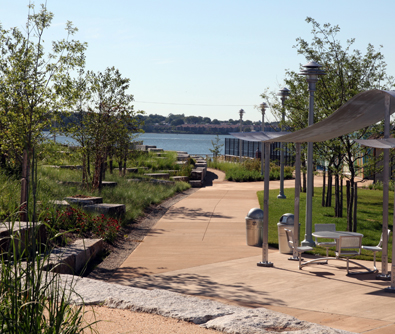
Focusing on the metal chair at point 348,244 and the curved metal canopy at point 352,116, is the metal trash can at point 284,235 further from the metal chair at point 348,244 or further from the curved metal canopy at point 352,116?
the curved metal canopy at point 352,116

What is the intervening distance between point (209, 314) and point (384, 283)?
3.61 metres

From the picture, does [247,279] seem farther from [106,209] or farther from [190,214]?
[190,214]

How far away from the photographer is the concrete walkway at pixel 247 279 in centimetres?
570

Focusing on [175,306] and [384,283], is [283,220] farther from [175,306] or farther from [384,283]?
[175,306]

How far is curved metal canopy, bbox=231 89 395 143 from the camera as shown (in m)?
7.29

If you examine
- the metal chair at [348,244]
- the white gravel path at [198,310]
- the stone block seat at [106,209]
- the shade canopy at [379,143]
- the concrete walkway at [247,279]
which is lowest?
the concrete walkway at [247,279]

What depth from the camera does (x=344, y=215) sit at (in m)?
13.8

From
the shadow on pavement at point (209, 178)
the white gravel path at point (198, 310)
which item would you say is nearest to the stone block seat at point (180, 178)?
the shadow on pavement at point (209, 178)

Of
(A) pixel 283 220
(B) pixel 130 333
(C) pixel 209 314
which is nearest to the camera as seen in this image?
(B) pixel 130 333

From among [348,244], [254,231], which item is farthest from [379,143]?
[254,231]

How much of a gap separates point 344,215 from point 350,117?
21.9 ft

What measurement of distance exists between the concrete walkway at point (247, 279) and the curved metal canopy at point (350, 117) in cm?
225

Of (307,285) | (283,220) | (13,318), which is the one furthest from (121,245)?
(13,318)

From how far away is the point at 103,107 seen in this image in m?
16.2
